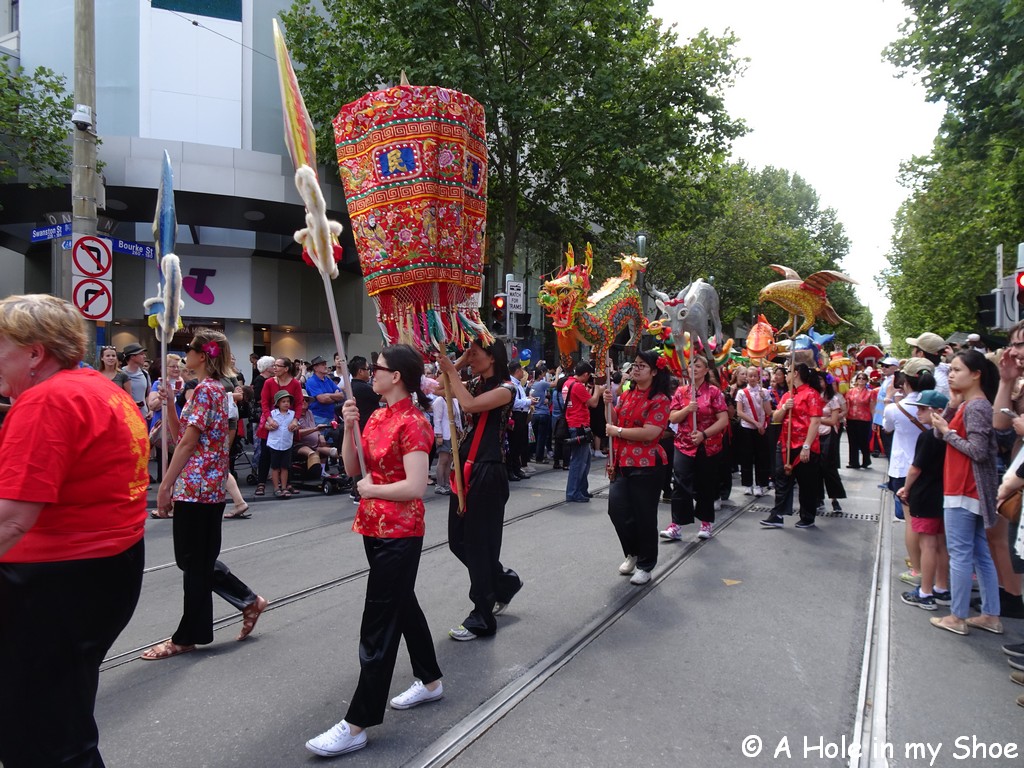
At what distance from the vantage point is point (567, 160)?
1919cm

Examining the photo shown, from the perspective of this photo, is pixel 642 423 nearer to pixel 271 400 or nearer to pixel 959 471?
pixel 959 471

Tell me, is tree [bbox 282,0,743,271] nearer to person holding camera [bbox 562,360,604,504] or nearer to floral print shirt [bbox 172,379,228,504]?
person holding camera [bbox 562,360,604,504]

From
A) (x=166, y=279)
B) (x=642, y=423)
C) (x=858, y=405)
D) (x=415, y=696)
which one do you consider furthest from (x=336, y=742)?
(x=858, y=405)

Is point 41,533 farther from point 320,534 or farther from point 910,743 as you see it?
point 320,534

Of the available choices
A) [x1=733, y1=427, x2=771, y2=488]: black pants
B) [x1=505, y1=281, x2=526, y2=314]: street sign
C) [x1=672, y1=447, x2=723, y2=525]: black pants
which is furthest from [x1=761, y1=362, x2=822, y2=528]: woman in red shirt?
[x1=505, y1=281, x2=526, y2=314]: street sign

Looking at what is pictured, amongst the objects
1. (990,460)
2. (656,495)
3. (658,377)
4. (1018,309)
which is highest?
(1018,309)

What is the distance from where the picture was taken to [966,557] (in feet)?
15.6

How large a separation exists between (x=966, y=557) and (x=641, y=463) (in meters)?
2.30

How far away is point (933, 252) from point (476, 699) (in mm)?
29622

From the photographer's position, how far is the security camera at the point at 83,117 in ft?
→ 27.5

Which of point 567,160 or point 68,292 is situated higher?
point 567,160

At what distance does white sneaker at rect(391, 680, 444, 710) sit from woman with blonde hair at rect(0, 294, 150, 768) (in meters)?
1.52

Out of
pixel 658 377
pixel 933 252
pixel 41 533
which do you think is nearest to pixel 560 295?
pixel 658 377

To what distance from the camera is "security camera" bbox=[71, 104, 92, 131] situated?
8.39 metres
